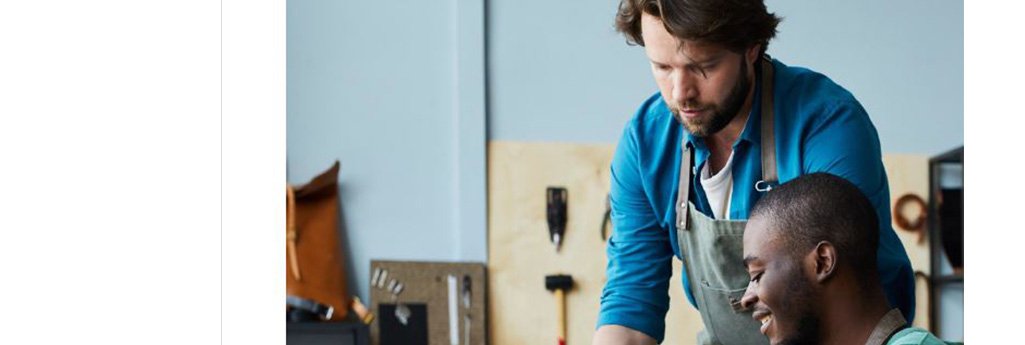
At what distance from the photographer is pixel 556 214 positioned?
1792 millimetres

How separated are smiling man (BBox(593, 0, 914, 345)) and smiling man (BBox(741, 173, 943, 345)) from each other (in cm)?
3

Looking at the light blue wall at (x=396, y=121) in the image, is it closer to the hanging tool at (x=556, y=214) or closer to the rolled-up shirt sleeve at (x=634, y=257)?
the hanging tool at (x=556, y=214)

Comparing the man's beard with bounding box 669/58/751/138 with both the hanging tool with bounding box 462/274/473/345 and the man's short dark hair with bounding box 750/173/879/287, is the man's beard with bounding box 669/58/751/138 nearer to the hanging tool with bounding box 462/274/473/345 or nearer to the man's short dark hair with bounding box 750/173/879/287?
the man's short dark hair with bounding box 750/173/879/287

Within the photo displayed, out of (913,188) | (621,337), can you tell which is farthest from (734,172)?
(913,188)

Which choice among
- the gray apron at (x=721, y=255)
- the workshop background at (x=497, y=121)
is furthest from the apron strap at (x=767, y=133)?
the workshop background at (x=497, y=121)

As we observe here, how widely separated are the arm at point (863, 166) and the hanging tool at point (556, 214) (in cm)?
64

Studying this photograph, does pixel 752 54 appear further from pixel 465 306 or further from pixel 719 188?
pixel 465 306

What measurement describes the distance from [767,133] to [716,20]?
0.41 feet

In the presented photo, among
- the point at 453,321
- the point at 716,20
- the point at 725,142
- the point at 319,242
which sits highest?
the point at 716,20

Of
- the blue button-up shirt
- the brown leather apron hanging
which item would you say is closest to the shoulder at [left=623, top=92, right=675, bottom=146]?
the blue button-up shirt
